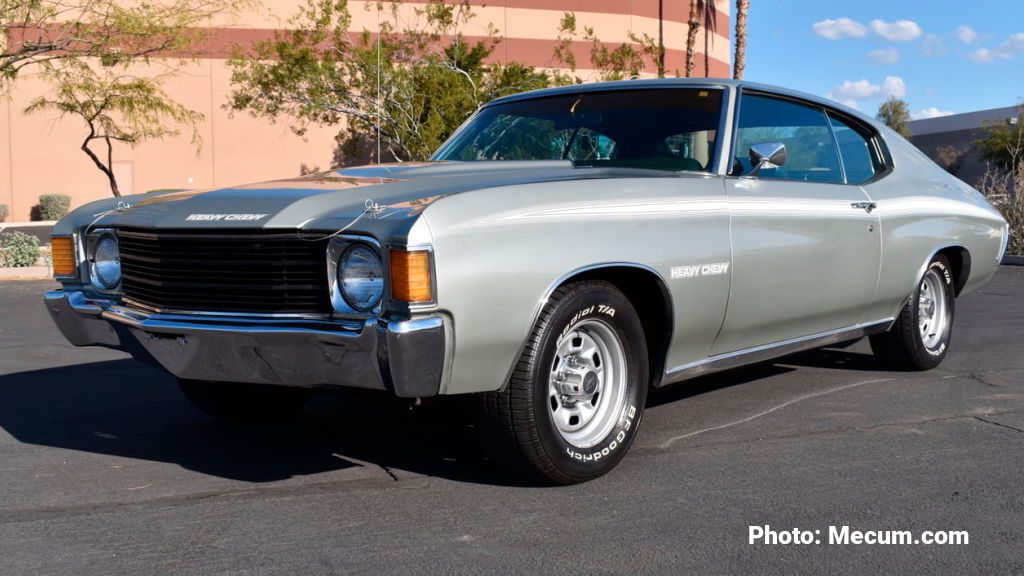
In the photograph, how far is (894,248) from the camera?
5609mm

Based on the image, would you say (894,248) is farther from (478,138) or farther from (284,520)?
(284,520)

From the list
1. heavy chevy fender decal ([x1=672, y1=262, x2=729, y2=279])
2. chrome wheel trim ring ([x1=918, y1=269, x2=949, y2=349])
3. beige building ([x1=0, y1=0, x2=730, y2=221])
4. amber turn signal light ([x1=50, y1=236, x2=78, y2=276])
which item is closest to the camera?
heavy chevy fender decal ([x1=672, y1=262, x2=729, y2=279])

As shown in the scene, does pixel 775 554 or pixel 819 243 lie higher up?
pixel 819 243

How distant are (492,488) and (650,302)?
1.01m

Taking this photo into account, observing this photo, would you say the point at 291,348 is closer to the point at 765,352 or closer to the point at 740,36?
the point at 765,352

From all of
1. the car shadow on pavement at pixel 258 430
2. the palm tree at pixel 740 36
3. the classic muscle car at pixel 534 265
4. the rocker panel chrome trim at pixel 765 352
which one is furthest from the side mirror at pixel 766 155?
the palm tree at pixel 740 36

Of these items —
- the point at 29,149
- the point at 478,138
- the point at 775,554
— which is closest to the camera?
the point at 775,554

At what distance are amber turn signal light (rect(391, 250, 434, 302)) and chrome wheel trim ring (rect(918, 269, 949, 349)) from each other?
3.99m

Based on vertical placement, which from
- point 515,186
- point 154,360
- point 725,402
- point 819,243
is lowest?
point 725,402

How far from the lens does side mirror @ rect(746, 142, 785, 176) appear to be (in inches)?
182

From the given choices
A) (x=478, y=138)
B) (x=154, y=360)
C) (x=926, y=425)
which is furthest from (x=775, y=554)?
(x=478, y=138)

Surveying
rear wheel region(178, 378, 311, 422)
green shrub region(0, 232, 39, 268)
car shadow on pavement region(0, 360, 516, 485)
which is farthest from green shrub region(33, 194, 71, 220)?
rear wheel region(178, 378, 311, 422)

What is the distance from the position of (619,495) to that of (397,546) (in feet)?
3.08

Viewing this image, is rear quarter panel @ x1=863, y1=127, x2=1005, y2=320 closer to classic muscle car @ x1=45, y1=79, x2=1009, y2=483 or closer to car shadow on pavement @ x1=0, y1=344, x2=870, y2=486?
classic muscle car @ x1=45, y1=79, x2=1009, y2=483
